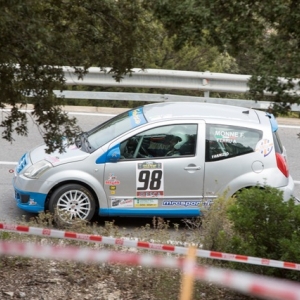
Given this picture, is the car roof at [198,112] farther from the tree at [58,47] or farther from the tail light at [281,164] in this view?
the tree at [58,47]

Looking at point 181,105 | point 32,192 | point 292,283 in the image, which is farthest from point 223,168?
point 292,283

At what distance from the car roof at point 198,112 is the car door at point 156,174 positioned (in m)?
0.28

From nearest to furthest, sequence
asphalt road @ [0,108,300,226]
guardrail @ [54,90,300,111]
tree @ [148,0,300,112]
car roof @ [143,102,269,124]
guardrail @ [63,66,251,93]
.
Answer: tree @ [148,0,300,112]
car roof @ [143,102,269,124]
asphalt road @ [0,108,300,226]
guardrail @ [54,90,300,111]
guardrail @ [63,66,251,93]

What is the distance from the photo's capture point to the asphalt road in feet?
35.6

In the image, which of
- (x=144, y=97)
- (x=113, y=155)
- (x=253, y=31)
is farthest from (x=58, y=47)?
(x=144, y=97)

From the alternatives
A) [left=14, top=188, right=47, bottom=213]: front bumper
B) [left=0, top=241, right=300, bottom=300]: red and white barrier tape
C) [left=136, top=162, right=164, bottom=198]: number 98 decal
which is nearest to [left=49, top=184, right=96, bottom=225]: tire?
[left=14, top=188, right=47, bottom=213]: front bumper

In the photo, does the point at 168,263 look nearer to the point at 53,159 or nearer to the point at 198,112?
the point at 53,159

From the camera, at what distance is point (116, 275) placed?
779cm

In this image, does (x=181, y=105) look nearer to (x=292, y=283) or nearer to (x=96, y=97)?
(x=292, y=283)

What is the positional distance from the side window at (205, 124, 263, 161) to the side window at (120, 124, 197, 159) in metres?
0.22

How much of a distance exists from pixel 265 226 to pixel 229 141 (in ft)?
10.4

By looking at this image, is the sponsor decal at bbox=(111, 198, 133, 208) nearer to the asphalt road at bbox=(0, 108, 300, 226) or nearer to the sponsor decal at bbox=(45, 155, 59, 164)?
the asphalt road at bbox=(0, 108, 300, 226)

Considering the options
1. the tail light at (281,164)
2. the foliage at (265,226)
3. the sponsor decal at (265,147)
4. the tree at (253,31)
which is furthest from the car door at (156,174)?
the tree at (253,31)

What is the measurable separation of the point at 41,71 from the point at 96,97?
32.9 feet
